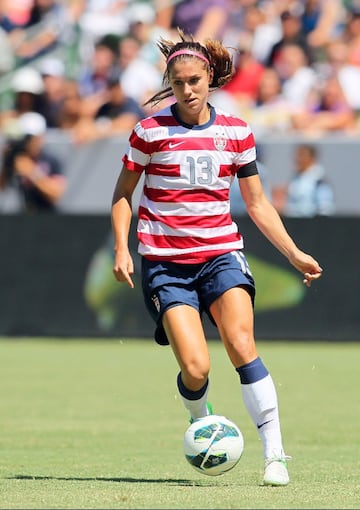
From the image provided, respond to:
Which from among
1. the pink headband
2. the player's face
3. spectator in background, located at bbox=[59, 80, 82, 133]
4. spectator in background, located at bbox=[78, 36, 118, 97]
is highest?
the pink headband

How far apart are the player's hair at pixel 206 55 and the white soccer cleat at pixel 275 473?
2134mm

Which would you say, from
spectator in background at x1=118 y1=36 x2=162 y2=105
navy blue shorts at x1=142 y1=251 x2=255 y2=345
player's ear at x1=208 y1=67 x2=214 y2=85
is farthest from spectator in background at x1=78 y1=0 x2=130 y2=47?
navy blue shorts at x1=142 y1=251 x2=255 y2=345

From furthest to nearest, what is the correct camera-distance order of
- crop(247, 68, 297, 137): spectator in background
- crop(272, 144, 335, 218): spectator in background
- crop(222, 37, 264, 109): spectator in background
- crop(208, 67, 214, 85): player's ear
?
crop(222, 37, 264, 109): spectator in background, crop(247, 68, 297, 137): spectator in background, crop(272, 144, 335, 218): spectator in background, crop(208, 67, 214, 85): player's ear

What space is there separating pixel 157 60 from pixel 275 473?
11944 mm

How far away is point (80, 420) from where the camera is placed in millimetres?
9977

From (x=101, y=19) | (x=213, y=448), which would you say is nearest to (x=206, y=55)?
(x=213, y=448)

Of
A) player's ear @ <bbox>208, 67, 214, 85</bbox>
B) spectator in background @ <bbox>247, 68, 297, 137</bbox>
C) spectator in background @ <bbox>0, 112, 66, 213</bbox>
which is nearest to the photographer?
player's ear @ <bbox>208, 67, 214, 85</bbox>

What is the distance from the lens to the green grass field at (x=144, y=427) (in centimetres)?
634

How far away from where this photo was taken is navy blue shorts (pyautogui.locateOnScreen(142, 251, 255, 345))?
22.9 ft

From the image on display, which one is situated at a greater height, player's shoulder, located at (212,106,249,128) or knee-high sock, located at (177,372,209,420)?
player's shoulder, located at (212,106,249,128)

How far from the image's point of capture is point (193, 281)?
7.07m

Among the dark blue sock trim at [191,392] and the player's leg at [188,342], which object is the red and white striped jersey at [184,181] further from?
the dark blue sock trim at [191,392]

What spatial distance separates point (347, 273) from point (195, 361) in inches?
360

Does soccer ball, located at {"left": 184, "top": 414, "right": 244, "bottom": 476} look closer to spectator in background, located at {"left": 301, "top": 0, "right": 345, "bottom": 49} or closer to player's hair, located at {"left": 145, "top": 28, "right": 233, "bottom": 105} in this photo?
player's hair, located at {"left": 145, "top": 28, "right": 233, "bottom": 105}
